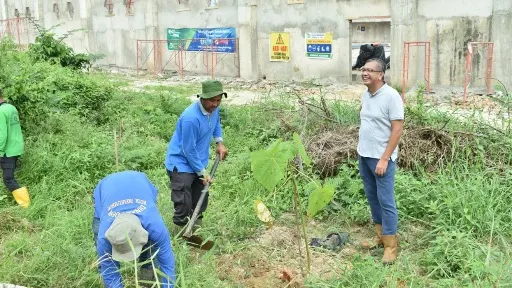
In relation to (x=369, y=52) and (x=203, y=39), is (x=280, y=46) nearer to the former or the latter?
(x=369, y=52)

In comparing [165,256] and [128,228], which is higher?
[128,228]

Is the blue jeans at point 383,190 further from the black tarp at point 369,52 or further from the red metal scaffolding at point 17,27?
the red metal scaffolding at point 17,27

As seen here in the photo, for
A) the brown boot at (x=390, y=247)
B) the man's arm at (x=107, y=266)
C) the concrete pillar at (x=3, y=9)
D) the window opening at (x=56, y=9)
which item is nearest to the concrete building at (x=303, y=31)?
the window opening at (x=56, y=9)

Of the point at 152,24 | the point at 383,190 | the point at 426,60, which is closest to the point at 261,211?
the point at 383,190

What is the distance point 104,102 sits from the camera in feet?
32.4

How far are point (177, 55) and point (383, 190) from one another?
667 inches

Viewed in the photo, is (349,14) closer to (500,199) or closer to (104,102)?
(104,102)

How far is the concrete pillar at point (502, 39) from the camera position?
12406mm

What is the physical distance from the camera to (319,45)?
1619cm

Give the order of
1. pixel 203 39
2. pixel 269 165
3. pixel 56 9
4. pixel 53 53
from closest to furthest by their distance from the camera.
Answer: pixel 269 165 < pixel 53 53 < pixel 203 39 < pixel 56 9

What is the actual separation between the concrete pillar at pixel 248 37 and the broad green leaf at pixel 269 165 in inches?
571

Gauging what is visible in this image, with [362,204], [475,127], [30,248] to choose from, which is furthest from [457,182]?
[30,248]

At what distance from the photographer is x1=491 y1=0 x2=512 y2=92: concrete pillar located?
12.4 metres

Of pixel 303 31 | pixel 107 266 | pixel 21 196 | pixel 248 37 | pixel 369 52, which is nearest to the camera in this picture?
pixel 107 266
